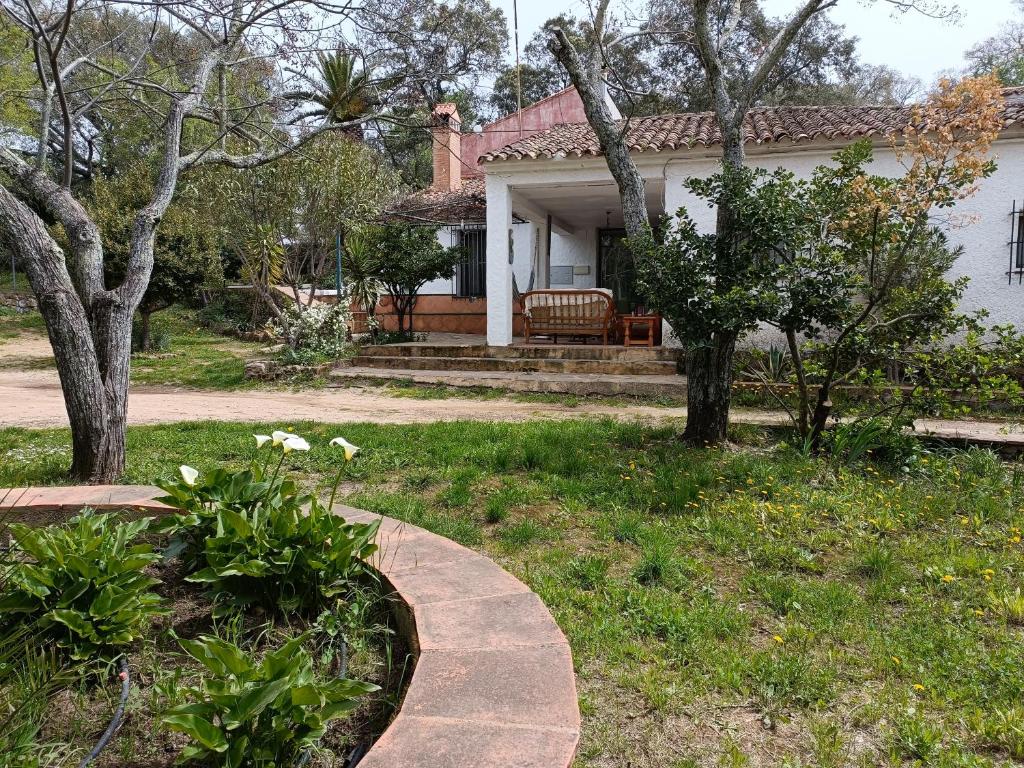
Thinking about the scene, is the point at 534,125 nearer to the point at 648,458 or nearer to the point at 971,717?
the point at 648,458

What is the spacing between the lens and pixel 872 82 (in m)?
26.0

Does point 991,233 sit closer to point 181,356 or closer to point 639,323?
point 639,323

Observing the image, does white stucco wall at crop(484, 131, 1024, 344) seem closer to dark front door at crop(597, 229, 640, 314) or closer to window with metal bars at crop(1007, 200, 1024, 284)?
window with metal bars at crop(1007, 200, 1024, 284)

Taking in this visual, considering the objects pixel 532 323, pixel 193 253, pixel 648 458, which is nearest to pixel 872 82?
pixel 532 323

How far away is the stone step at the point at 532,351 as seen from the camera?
10564 millimetres

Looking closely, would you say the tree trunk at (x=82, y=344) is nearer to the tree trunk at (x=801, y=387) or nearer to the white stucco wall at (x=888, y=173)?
the tree trunk at (x=801, y=387)

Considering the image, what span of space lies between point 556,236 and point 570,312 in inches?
219

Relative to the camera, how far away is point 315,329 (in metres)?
11.8

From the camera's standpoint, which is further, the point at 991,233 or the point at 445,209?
the point at 445,209

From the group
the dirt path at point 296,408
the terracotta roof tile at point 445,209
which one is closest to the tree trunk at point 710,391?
the dirt path at point 296,408

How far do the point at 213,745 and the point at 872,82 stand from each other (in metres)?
30.9

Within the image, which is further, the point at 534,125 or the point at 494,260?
the point at 534,125

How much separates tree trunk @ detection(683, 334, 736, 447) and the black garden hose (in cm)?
444

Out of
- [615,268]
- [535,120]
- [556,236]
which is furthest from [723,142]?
[535,120]
